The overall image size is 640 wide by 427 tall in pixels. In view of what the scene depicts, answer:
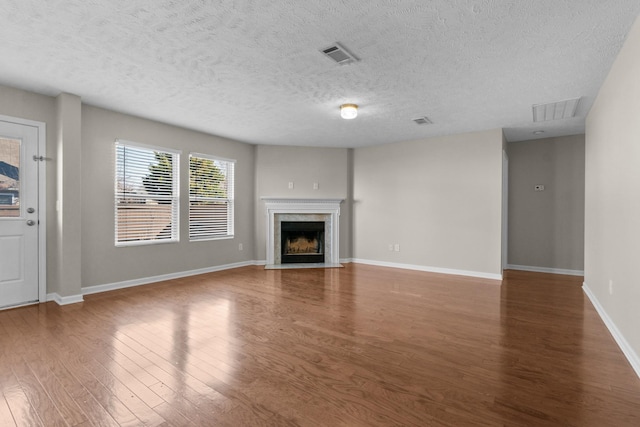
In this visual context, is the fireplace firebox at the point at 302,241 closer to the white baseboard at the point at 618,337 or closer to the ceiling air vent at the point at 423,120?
the ceiling air vent at the point at 423,120

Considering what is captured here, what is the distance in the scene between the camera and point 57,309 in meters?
3.61

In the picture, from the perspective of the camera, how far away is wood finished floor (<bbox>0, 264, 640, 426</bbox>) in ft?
5.83

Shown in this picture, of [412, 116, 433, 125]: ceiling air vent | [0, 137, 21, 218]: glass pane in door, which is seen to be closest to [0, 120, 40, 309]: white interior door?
[0, 137, 21, 218]: glass pane in door

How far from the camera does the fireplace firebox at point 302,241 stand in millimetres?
6684

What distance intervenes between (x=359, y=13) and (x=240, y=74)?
1.50 metres

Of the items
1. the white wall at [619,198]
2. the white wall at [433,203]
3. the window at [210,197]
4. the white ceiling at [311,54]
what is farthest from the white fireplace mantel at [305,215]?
the white wall at [619,198]

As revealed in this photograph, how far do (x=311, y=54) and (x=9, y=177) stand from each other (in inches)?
149

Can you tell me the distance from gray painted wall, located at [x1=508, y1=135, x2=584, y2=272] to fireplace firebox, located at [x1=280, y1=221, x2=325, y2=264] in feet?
12.9

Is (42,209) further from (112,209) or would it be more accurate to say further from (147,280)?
(147,280)

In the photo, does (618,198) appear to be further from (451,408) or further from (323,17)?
(323,17)

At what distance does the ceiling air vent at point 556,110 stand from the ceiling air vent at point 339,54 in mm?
2861

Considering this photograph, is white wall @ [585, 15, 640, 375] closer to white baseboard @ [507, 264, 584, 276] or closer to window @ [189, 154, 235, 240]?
white baseboard @ [507, 264, 584, 276]

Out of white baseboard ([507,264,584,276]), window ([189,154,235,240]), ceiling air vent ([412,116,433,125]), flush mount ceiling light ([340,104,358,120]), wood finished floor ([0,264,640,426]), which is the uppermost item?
ceiling air vent ([412,116,433,125])

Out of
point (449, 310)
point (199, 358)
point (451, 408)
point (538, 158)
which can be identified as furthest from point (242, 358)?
point (538, 158)
